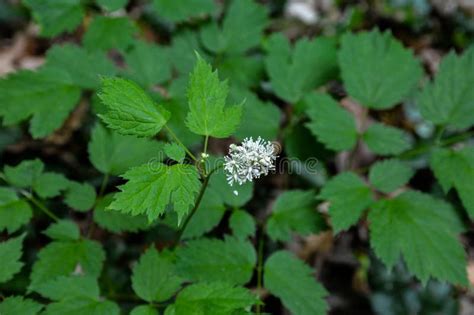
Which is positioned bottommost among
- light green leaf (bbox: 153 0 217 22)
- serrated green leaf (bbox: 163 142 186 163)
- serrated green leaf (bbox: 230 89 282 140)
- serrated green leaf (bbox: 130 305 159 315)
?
serrated green leaf (bbox: 130 305 159 315)

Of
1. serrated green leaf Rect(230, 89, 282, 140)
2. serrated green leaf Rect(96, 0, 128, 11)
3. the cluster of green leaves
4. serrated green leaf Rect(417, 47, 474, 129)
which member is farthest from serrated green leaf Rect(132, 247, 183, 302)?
serrated green leaf Rect(417, 47, 474, 129)

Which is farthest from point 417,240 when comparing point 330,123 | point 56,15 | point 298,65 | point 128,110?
point 56,15

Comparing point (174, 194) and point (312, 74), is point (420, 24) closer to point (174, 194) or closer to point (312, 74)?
point (312, 74)

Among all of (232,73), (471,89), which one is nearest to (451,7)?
(471,89)

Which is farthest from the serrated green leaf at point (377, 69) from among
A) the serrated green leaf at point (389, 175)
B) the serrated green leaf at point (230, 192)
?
the serrated green leaf at point (230, 192)

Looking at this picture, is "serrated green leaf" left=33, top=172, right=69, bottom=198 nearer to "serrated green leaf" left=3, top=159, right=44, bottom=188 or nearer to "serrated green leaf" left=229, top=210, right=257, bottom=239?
"serrated green leaf" left=3, top=159, right=44, bottom=188

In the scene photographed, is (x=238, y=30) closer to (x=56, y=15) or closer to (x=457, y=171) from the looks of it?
(x=56, y=15)
